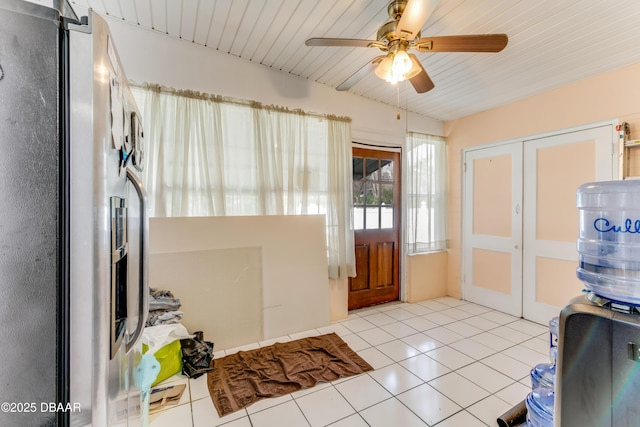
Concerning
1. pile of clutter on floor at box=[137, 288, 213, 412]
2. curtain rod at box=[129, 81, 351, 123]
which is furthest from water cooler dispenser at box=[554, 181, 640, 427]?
curtain rod at box=[129, 81, 351, 123]

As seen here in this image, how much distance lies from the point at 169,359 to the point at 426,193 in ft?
11.8

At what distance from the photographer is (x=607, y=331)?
75 centimetres

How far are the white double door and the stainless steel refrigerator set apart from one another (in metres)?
3.87

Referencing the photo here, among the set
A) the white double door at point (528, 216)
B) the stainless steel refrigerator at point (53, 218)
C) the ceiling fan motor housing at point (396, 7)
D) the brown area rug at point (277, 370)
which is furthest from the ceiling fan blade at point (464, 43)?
the brown area rug at point (277, 370)

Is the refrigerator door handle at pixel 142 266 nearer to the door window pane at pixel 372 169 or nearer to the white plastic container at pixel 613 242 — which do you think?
the white plastic container at pixel 613 242

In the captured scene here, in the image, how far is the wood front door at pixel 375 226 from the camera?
11.9ft

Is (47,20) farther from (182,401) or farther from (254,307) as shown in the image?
(254,307)

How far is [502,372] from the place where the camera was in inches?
88.0

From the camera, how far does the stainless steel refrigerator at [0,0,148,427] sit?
547 mm

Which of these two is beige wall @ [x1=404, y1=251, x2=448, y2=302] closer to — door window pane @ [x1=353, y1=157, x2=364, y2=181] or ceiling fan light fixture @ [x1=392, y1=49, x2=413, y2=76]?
door window pane @ [x1=353, y1=157, x2=364, y2=181]

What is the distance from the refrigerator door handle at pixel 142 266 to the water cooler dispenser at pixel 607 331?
4.43 ft

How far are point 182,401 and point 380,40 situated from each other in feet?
9.23

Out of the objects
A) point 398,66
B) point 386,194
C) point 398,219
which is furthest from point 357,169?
point 398,66

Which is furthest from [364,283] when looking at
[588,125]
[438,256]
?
[588,125]
